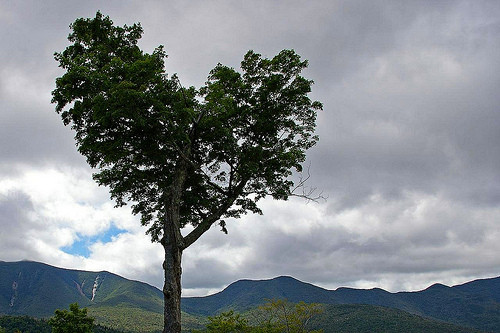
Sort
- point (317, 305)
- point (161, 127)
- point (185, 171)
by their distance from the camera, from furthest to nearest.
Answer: point (317, 305) < point (185, 171) < point (161, 127)

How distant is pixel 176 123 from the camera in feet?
37.9

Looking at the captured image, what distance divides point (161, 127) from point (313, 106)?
619cm

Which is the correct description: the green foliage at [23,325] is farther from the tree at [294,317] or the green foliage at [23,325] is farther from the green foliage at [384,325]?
the green foliage at [384,325]

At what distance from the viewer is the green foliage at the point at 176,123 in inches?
427

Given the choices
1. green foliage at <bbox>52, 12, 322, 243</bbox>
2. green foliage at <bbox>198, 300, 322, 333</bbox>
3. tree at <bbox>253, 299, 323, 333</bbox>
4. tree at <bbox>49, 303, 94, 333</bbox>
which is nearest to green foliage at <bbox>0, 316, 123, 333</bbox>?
tree at <bbox>49, 303, 94, 333</bbox>

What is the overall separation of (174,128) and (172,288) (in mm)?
5057

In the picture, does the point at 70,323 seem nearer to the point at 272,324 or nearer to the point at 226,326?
the point at 226,326

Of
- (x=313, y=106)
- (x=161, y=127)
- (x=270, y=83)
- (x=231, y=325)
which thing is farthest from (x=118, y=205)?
(x=231, y=325)

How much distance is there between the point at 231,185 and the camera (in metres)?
14.3

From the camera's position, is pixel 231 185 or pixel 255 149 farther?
pixel 231 185

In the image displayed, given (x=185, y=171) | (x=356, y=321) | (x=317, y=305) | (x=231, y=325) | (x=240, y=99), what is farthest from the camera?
(x=356, y=321)

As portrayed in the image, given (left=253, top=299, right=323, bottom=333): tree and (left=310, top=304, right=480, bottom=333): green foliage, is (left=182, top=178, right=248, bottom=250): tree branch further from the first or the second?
(left=310, top=304, right=480, bottom=333): green foliage

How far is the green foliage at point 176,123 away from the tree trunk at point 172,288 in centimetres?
109

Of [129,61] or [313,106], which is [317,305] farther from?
[129,61]
